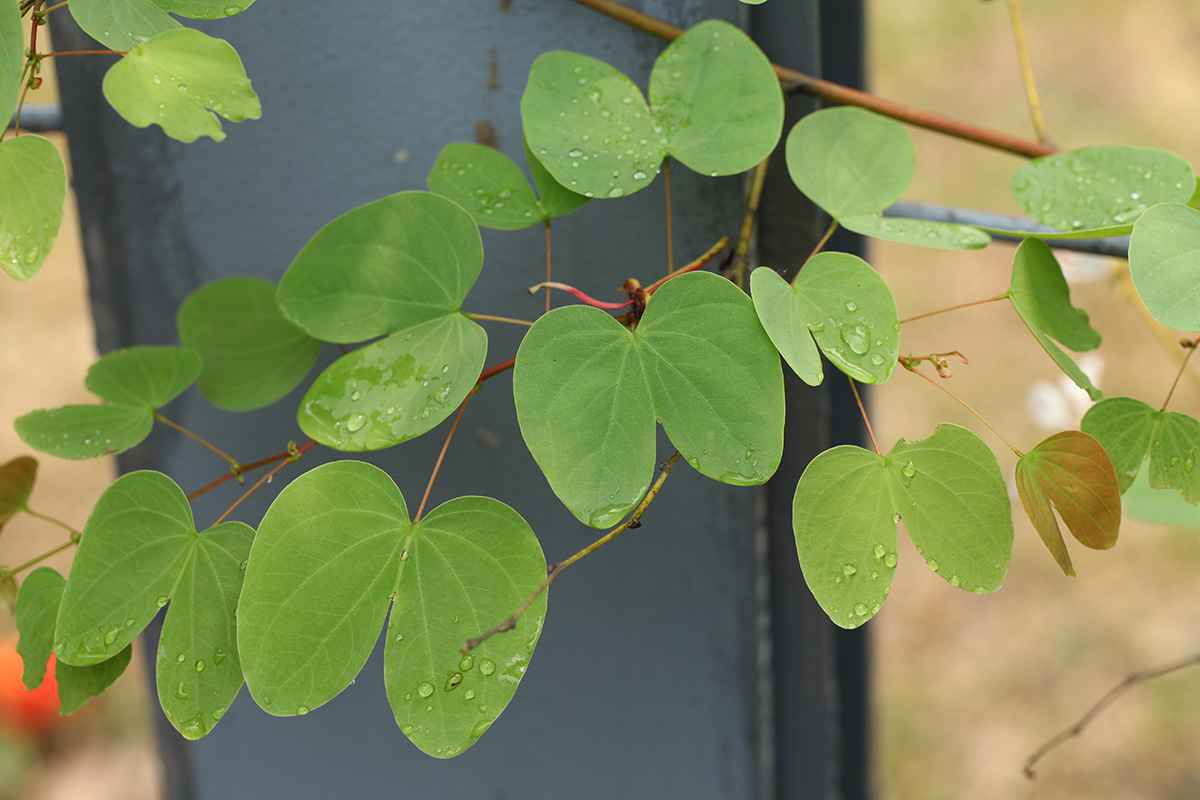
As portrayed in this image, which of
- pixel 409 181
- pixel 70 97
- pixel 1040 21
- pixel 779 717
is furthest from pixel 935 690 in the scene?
pixel 1040 21

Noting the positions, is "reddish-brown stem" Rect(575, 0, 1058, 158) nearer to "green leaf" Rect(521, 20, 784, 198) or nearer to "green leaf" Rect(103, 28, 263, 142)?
"green leaf" Rect(521, 20, 784, 198)

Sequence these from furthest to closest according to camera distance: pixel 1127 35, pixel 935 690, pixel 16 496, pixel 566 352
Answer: pixel 1127 35 < pixel 935 690 < pixel 16 496 < pixel 566 352

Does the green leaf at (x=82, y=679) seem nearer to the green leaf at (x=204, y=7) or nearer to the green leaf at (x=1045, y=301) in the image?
the green leaf at (x=204, y=7)

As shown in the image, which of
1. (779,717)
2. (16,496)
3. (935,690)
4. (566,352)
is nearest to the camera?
(566,352)

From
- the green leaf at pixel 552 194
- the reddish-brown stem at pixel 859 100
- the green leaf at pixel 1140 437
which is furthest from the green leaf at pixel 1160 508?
the green leaf at pixel 552 194

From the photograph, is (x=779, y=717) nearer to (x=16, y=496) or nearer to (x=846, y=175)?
(x=846, y=175)

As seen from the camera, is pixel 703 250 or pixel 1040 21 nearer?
pixel 703 250

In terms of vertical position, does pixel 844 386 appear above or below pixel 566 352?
below

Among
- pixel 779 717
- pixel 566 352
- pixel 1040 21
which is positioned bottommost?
pixel 779 717
